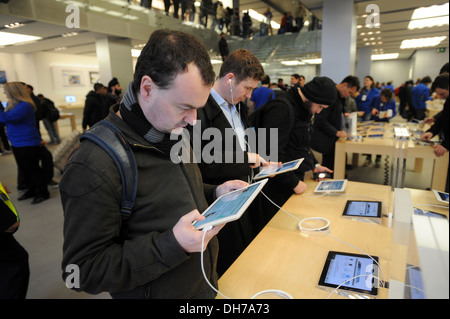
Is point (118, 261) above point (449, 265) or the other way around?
the other way around

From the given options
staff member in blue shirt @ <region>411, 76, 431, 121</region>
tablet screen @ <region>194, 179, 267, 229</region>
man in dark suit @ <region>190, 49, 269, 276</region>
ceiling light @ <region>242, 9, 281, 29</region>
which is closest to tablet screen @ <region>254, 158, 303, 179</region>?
man in dark suit @ <region>190, 49, 269, 276</region>

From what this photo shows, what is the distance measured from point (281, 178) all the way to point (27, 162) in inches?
140

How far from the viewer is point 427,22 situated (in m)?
9.12

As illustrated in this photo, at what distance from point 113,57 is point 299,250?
7.91 meters

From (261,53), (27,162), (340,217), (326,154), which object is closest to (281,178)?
(340,217)

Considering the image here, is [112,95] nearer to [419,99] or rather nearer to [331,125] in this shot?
[331,125]

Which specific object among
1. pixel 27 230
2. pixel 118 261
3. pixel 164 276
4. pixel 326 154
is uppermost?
pixel 118 261

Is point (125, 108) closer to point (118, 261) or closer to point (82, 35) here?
point (118, 261)

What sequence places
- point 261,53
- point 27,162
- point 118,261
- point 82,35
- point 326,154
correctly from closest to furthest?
point 118,261
point 27,162
point 326,154
point 82,35
point 261,53

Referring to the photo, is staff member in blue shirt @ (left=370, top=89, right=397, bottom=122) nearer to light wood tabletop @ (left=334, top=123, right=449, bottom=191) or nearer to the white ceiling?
light wood tabletop @ (left=334, top=123, right=449, bottom=191)

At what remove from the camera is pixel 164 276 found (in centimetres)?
85

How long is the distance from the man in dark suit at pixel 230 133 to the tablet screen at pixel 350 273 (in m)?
0.68

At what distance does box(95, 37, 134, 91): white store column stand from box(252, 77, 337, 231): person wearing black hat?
6.07m
